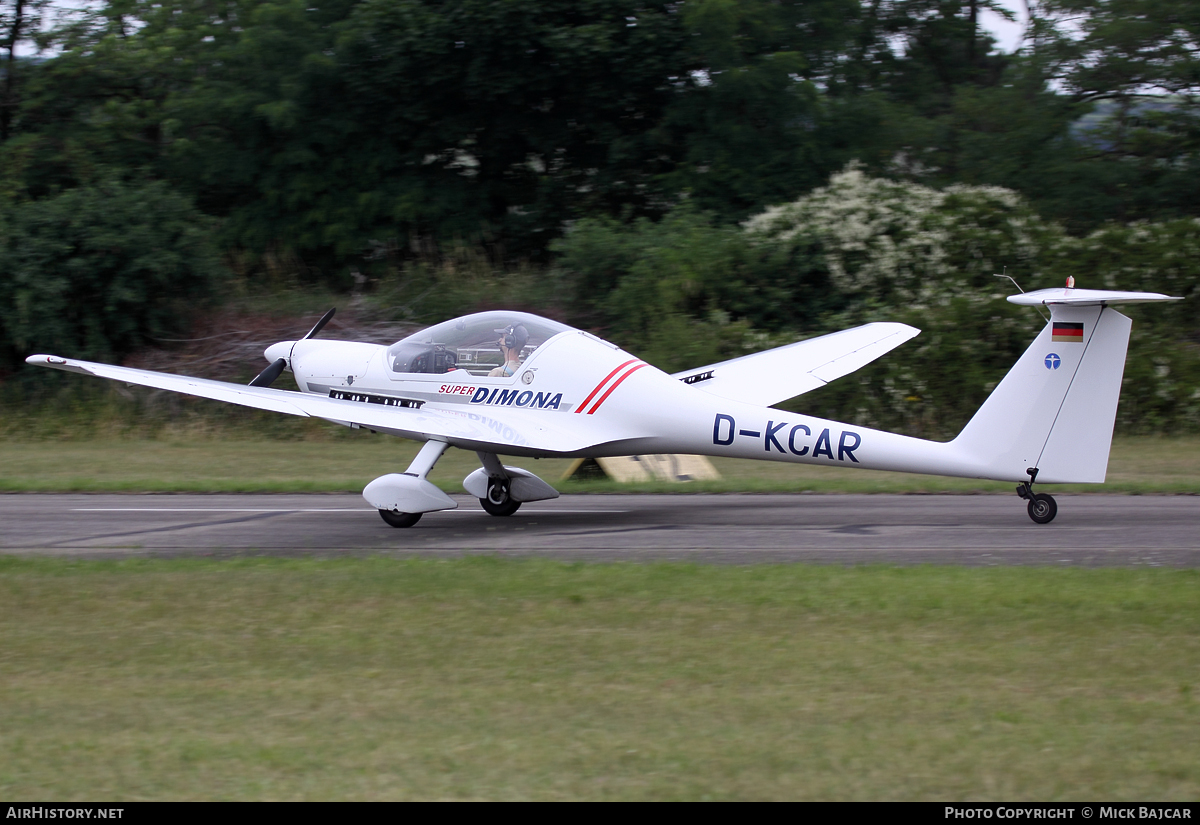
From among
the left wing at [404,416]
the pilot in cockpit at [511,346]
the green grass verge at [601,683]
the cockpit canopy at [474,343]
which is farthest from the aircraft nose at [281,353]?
the green grass verge at [601,683]

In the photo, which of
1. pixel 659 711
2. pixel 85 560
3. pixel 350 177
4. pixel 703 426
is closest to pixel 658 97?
pixel 350 177

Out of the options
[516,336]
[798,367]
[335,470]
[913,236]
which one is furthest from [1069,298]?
[913,236]

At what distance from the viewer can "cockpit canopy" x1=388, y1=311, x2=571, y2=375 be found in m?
11.9

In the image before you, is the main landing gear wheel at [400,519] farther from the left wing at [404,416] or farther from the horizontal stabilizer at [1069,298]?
the horizontal stabilizer at [1069,298]

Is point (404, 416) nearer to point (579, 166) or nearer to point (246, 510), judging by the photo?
point (246, 510)

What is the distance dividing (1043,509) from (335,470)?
10473 mm

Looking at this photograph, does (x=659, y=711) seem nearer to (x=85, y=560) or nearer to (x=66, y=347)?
(x=85, y=560)

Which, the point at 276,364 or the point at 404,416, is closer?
the point at 404,416

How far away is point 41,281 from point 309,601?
18306 millimetres

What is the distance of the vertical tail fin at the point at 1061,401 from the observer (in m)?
9.84

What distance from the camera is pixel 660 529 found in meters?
11.4

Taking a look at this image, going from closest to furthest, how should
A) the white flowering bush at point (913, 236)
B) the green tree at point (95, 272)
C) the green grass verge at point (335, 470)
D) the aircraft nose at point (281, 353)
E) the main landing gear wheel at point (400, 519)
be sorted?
the main landing gear wheel at point (400, 519) < the aircraft nose at point (281, 353) < the green grass verge at point (335, 470) < the white flowering bush at point (913, 236) < the green tree at point (95, 272)

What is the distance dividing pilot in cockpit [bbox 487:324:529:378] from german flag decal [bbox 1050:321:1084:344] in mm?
5210

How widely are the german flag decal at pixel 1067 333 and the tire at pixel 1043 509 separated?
1777 millimetres
